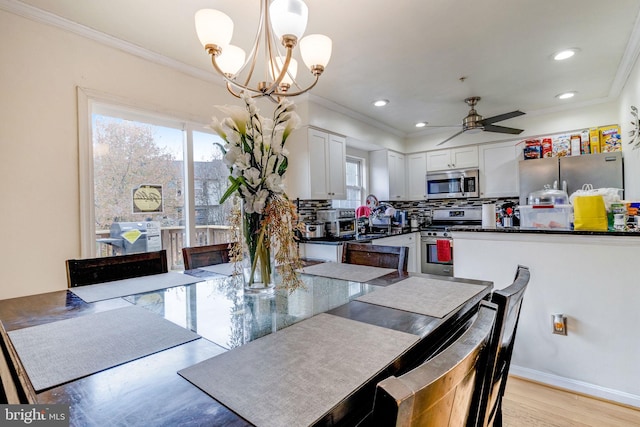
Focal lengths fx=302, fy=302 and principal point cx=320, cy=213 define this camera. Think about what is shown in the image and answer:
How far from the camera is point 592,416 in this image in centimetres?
173

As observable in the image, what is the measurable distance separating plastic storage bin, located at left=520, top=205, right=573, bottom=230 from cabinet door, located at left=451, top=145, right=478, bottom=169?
2.55 meters

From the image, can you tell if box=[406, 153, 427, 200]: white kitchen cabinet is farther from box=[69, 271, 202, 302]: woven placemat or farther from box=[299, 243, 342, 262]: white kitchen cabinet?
box=[69, 271, 202, 302]: woven placemat

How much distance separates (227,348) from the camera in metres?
0.78

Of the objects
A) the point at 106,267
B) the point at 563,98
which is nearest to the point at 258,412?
the point at 106,267

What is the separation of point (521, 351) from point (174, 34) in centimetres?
336

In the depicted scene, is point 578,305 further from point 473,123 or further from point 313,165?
point 313,165

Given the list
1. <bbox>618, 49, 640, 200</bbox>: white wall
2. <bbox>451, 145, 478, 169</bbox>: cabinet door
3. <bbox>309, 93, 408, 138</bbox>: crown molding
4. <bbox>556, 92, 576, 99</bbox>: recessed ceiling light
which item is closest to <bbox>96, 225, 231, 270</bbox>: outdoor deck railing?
<bbox>309, 93, 408, 138</bbox>: crown molding

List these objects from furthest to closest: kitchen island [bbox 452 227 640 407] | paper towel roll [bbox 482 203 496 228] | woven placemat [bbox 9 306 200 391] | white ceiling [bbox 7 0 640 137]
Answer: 1. paper towel roll [bbox 482 203 496 228]
2. white ceiling [bbox 7 0 640 137]
3. kitchen island [bbox 452 227 640 407]
4. woven placemat [bbox 9 306 200 391]

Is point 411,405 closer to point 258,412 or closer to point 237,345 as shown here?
point 258,412

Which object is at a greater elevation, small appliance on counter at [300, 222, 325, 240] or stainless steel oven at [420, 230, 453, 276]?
small appliance on counter at [300, 222, 325, 240]

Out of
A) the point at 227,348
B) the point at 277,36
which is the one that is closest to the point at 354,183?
the point at 277,36

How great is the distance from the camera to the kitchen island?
180 centimetres

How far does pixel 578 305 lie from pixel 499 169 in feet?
9.74

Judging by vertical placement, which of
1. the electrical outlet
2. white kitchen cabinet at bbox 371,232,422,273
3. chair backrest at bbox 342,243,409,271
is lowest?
the electrical outlet
